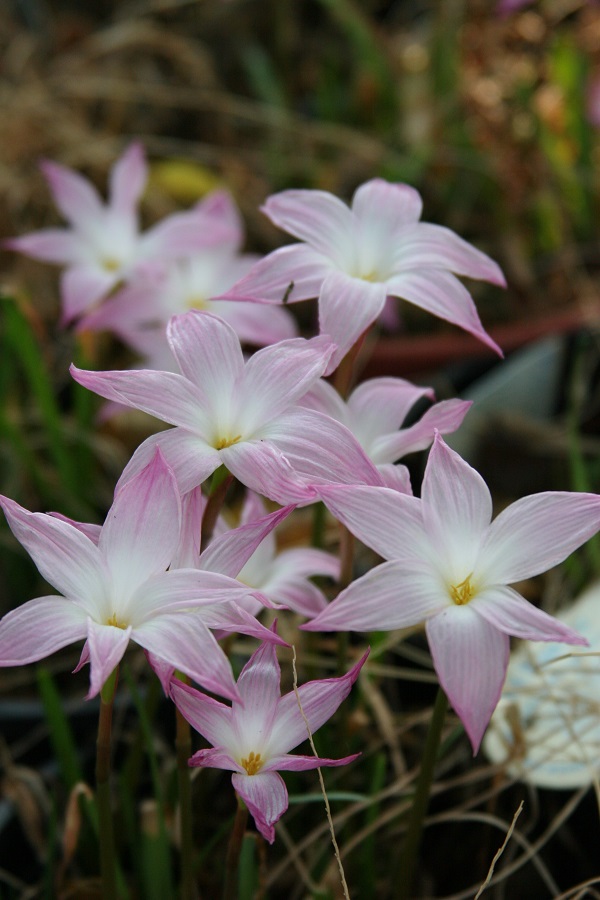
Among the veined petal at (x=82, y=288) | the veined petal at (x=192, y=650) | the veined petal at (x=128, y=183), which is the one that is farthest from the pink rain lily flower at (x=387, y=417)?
the veined petal at (x=128, y=183)

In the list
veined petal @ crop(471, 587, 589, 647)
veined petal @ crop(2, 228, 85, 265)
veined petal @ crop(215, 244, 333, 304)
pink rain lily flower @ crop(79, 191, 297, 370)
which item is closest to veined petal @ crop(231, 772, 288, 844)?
veined petal @ crop(471, 587, 589, 647)

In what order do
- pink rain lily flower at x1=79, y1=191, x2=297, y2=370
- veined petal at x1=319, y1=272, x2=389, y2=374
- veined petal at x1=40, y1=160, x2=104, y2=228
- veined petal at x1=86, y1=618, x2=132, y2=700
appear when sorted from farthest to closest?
veined petal at x1=40, y1=160, x2=104, y2=228
pink rain lily flower at x1=79, y1=191, x2=297, y2=370
veined petal at x1=319, y1=272, x2=389, y2=374
veined petal at x1=86, y1=618, x2=132, y2=700

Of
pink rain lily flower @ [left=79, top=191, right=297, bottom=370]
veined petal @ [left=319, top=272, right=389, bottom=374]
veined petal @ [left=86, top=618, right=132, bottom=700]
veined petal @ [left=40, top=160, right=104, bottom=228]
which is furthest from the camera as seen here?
veined petal @ [left=40, top=160, right=104, bottom=228]

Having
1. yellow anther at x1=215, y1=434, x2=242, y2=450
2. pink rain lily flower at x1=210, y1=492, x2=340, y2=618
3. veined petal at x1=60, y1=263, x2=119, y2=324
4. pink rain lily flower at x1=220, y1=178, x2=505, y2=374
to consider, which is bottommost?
pink rain lily flower at x1=210, y1=492, x2=340, y2=618

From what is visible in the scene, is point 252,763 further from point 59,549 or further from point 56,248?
point 56,248

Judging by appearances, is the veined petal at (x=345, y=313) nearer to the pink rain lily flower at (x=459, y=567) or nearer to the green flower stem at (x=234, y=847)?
the pink rain lily flower at (x=459, y=567)

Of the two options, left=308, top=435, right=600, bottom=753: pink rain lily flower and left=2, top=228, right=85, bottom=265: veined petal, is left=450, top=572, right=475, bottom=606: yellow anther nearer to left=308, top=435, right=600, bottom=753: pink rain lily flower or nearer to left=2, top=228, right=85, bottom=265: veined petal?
left=308, top=435, right=600, bottom=753: pink rain lily flower

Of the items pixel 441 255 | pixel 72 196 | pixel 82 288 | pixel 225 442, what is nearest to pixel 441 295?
pixel 441 255

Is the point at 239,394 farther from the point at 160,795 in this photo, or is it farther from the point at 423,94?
the point at 423,94
